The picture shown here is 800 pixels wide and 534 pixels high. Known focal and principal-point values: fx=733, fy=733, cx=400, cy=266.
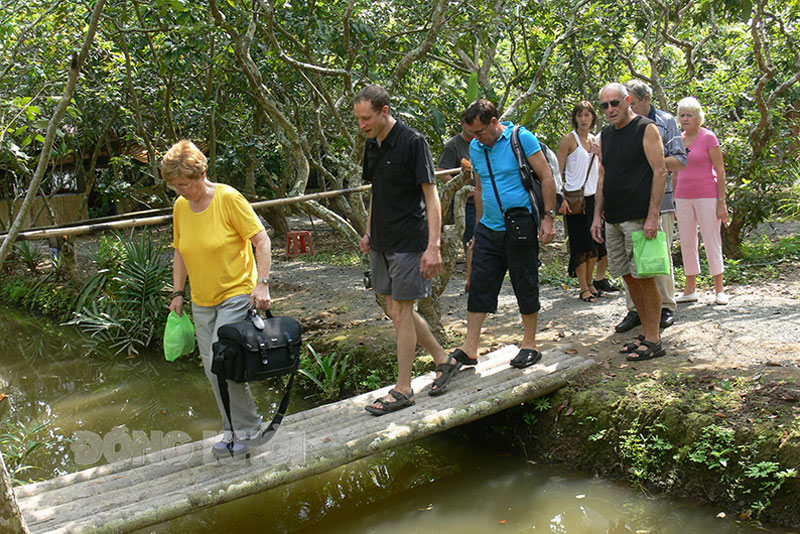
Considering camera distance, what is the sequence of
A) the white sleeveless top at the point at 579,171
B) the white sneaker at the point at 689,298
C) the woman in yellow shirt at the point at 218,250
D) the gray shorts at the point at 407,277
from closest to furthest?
the woman in yellow shirt at the point at 218,250
the gray shorts at the point at 407,277
the white sneaker at the point at 689,298
the white sleeveless top at the point at 579,171

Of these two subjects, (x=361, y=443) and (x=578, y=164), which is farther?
(x=578, y=164)

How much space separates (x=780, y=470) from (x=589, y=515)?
981 mm

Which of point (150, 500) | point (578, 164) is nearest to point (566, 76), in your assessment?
point (578, 164)

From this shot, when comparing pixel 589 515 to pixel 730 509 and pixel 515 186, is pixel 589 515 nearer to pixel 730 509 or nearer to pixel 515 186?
pixel 730 509

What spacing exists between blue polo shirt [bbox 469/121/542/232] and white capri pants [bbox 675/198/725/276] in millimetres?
2207

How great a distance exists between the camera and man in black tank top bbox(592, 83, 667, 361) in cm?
480

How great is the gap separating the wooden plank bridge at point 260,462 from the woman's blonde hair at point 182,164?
1524 mm

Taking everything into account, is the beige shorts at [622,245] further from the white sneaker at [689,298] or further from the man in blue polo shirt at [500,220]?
the white sneaker at [689,298]

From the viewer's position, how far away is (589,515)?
156 inches

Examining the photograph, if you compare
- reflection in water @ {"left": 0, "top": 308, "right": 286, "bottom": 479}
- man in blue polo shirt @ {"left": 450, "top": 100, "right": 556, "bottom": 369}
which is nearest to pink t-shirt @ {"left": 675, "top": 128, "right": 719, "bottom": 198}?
man in blue polo shirt @ {"left": 450, "top": 100, "right": 556, "bottom": 369}

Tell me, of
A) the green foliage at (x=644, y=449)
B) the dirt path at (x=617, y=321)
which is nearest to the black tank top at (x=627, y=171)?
the dirt path at (x=617, y=321)

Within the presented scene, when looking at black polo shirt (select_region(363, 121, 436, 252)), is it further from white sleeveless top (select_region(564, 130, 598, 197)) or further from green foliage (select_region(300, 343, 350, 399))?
white sleeveless top (select_region(564, 130, 598, 197))

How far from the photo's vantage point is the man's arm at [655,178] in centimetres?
477

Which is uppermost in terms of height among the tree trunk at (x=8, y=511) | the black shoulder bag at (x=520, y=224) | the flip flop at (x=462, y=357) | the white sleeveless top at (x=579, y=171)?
the white sleeveless top at (x=579, y=171)
